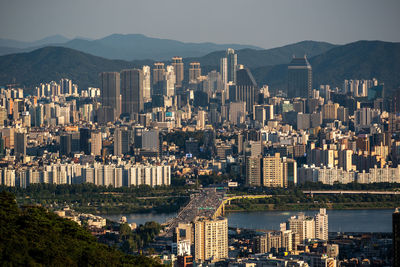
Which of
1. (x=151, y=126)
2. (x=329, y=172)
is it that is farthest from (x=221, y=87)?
(x=329, y=172)

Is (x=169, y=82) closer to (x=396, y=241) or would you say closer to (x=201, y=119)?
(x=201, y=119)

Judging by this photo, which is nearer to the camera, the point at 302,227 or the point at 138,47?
the point at 302,227

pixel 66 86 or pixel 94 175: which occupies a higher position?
pixel 66 86

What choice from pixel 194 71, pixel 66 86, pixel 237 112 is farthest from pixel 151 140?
pixel 194 71

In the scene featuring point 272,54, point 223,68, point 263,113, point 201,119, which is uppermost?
point 272,54

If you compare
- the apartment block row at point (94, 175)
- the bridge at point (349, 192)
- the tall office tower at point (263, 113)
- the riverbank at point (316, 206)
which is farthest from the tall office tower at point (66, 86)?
the riverbank at point (316, 206)

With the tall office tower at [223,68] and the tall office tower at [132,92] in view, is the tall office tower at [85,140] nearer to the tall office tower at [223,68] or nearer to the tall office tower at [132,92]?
the tall office tower at [132,92]

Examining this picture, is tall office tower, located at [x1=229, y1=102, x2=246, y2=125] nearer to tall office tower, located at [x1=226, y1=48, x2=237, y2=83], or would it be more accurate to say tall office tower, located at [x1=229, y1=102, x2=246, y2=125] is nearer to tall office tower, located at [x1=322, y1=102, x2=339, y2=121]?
tall office tower, located at [x1=322, y1=102, x2=339, y2=121]
